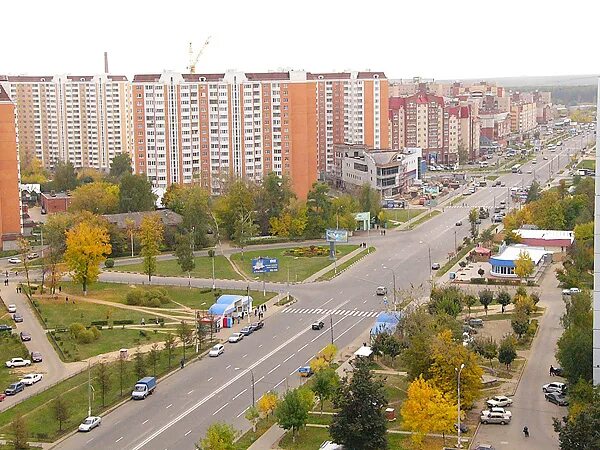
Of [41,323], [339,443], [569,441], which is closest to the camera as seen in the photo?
[569,441]

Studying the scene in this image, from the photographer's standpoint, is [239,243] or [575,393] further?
[239,243]

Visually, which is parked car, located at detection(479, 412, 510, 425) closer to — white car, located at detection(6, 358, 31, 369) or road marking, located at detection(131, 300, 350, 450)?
road marking, located at detection(131, 300, 350, 450)

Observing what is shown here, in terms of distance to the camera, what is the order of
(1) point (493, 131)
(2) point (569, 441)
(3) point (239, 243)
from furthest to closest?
(1) point (493, 131)
(3) point (239, 243)
(2) point (569, 441)

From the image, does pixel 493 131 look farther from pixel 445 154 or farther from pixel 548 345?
pixel 548 345

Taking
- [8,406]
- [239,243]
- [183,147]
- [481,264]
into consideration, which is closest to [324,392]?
[8,406]

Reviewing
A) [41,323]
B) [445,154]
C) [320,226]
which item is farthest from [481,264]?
[445,154]

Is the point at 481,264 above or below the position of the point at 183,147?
below

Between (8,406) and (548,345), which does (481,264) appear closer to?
(548,345)
